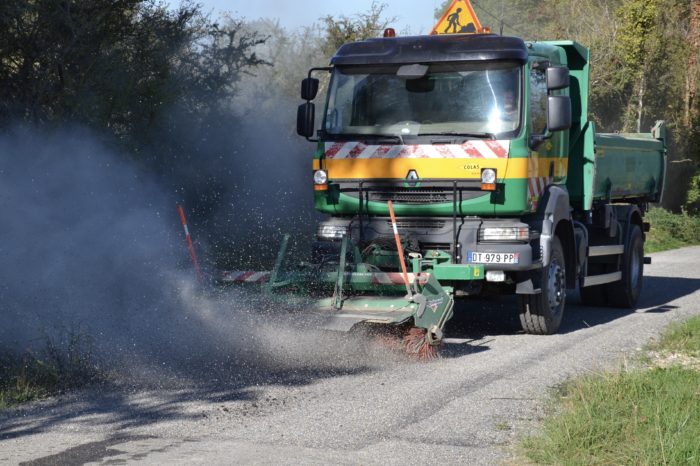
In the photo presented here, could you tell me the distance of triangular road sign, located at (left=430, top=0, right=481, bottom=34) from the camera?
13.1 metres

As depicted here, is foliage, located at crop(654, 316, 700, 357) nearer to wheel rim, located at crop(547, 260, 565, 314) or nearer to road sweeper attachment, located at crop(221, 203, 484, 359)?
wheel rim, located at crop(547, 260, 565, 314)

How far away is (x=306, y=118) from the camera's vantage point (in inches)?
431

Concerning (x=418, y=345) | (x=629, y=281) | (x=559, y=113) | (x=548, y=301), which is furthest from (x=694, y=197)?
(x=418, y=345)

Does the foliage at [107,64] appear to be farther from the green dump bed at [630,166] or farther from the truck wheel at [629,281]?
the truck wheel at [629,281]

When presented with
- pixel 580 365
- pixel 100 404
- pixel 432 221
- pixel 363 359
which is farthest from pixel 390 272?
pixel 100 404

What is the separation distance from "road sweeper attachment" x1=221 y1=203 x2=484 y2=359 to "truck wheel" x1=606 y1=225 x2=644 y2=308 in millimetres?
4413

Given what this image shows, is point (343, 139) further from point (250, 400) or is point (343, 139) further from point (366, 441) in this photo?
point (366, 441)

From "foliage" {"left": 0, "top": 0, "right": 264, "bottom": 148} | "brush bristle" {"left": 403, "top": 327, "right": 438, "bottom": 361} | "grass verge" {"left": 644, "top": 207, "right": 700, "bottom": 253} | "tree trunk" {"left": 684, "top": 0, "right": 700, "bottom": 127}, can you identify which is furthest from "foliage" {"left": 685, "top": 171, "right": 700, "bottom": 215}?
"brush bristle" {"left": 403, "top": 327, "right": 438, "bottom": 361}

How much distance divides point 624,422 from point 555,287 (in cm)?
480

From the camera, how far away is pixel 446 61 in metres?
10.2

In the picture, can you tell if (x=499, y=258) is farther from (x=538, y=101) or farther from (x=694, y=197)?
(x=694, y=197)

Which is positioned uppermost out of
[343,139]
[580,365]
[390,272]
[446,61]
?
[446,61]

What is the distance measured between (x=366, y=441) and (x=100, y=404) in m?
2.04

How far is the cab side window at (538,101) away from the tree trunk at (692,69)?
24.9m
